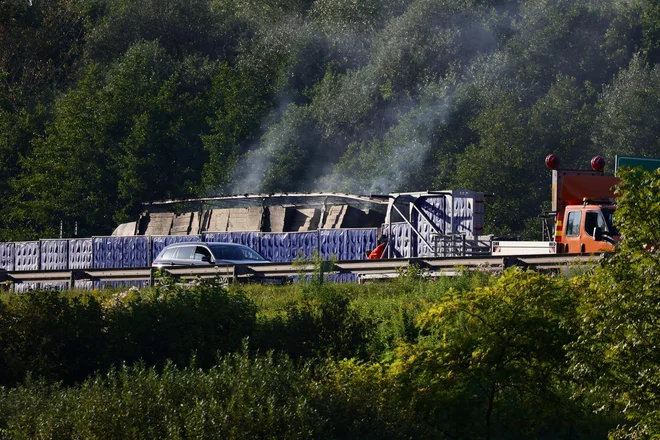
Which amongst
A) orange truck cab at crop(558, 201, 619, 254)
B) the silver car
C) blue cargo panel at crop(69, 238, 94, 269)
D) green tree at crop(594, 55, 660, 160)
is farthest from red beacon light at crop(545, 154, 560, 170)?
green tree at crop(594, 55, 660, 160)

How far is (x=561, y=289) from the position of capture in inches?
552

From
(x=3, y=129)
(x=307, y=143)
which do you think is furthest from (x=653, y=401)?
(x=3, y=129)

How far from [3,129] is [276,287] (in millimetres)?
42814

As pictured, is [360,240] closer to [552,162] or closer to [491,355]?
[552,162]

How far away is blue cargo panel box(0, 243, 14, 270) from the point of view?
41.2 metres

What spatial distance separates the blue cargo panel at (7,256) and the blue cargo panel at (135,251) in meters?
5.96

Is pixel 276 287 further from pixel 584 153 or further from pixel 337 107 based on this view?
pixel 337 107

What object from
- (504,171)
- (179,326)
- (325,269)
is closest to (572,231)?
(325,269)

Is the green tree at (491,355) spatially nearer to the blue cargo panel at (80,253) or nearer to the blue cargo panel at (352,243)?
the blue cargo panel at (352,243)

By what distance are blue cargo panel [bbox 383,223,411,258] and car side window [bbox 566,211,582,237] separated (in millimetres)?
7384

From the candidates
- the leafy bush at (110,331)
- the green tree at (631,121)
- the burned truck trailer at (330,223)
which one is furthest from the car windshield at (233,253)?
the green tree at (631,121)

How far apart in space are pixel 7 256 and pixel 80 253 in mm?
4084

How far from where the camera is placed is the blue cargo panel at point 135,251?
3725 centimetres

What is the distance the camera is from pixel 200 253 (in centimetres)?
2912
